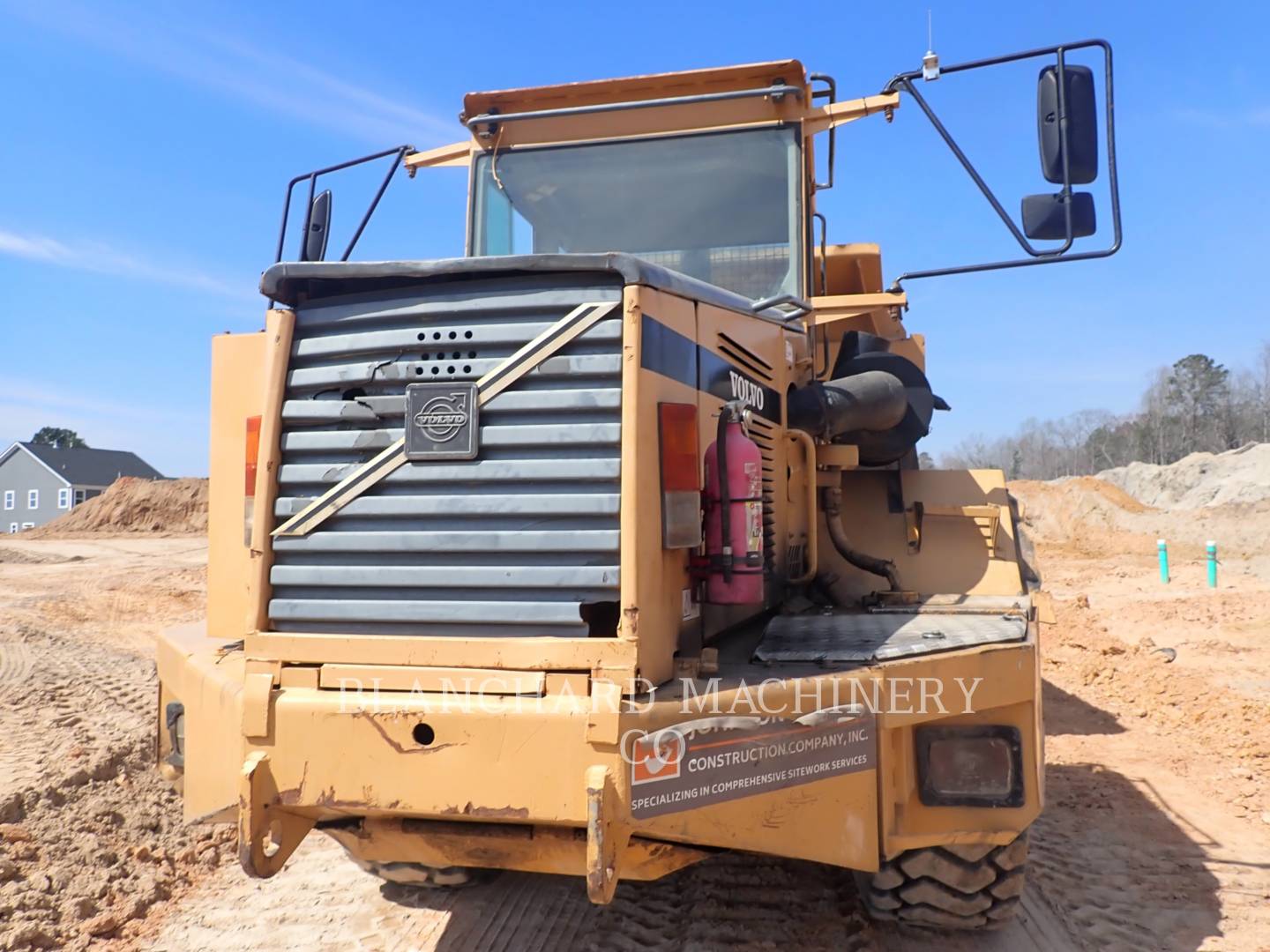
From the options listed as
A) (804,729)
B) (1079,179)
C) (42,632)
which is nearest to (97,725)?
(42,632)

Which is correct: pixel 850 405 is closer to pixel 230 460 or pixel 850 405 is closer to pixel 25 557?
pixel 230 460

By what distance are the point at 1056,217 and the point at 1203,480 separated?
35.9m

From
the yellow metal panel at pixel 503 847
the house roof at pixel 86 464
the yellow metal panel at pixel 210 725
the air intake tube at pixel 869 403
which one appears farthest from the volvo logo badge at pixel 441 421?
the house roof at pixel 86 464

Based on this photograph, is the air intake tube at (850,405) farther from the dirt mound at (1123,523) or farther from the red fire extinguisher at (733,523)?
the dirt mound at (1123,523)

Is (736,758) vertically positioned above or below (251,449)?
below

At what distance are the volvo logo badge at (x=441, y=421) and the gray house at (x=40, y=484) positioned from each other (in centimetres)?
5052

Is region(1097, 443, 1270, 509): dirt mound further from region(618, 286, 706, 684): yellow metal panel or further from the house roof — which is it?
the house roof

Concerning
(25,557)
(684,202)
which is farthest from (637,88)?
(25,557)

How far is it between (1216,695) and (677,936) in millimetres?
6207

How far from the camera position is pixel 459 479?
2.68 m

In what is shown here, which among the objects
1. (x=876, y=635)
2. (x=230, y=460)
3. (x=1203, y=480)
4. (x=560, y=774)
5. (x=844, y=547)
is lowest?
(x=560, y=774)

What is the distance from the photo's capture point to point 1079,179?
3.24m

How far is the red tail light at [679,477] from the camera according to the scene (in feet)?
8.77

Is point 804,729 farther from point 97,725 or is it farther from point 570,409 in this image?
point 97,725
